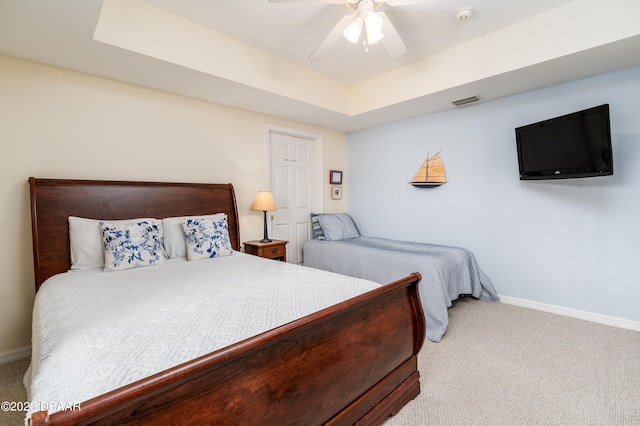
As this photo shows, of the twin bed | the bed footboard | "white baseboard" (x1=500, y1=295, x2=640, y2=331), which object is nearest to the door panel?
the twin bed

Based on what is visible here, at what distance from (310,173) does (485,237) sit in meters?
2.46

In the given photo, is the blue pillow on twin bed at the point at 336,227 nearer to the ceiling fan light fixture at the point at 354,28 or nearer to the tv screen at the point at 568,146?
the tv screen at the point at 568,146

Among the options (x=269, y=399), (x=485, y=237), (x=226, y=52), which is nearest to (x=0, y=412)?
(x=269, y=399)

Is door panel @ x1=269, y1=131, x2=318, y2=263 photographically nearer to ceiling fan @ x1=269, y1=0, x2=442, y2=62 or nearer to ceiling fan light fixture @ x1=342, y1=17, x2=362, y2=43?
ceiling fan @ x1=269, y1=0, x2=442, y2=62

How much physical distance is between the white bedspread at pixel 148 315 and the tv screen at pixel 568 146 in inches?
87.0

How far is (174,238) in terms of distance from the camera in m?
2.61

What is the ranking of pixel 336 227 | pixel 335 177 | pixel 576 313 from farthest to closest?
pixel 335 177 < pixel 336 227 < pixel 576 313

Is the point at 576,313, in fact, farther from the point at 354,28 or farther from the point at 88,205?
the point at 88,205

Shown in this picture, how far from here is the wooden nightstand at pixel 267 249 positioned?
3244 mm

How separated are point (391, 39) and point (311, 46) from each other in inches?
37.3

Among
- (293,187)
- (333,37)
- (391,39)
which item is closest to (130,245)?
(333,37)

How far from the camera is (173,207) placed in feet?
9.28

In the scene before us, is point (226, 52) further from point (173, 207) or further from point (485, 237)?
point (485, 237)

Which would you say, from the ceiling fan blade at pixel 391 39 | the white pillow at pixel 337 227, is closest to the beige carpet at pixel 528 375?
the white pillow at pixel 337 227
